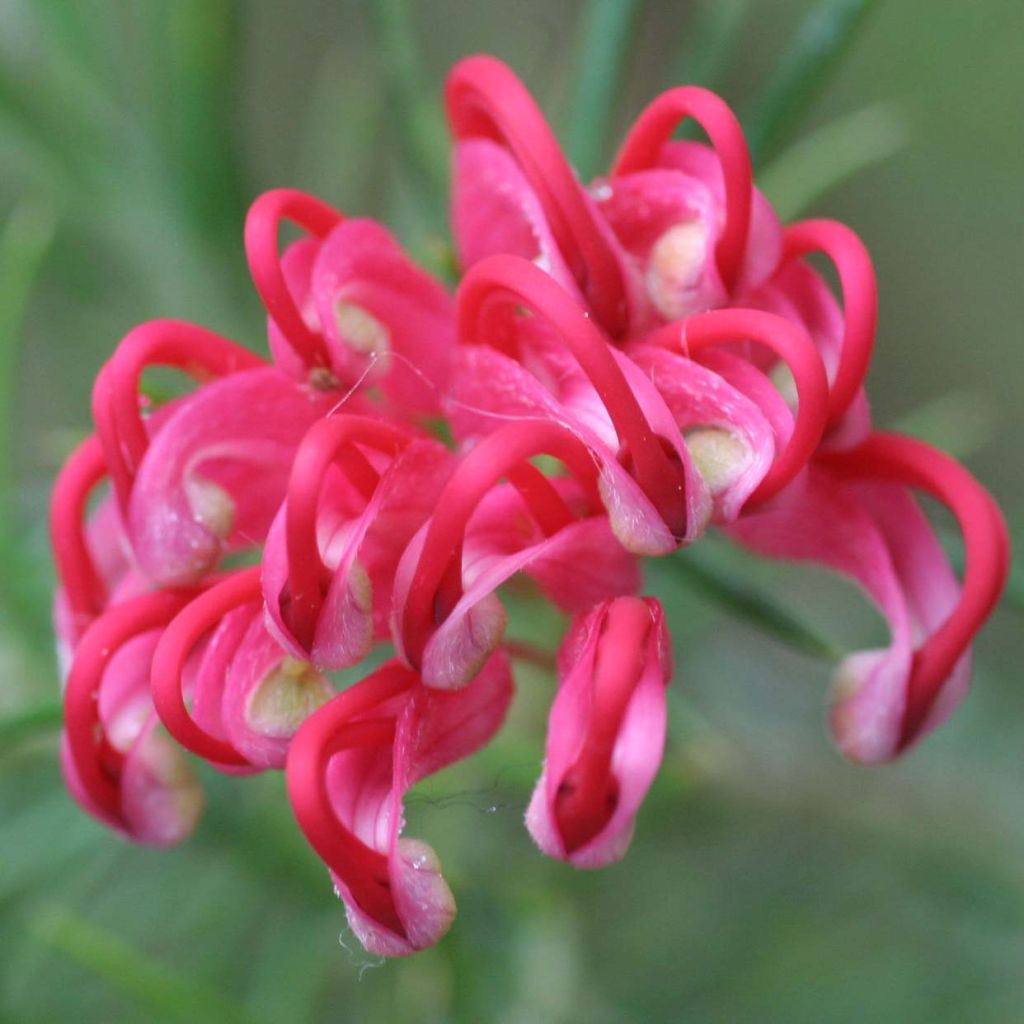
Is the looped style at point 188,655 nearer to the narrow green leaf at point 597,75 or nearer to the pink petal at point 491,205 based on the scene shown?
the pink petal at point 491,205

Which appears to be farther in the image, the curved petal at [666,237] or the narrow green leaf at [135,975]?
the narrow green leaf at [135,975]

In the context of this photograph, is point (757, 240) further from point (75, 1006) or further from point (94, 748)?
point (75, 1006)

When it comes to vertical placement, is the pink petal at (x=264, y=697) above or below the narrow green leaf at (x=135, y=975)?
above

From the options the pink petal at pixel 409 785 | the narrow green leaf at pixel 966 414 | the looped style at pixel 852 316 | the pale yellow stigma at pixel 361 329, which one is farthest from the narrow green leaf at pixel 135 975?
the narrow green leaf at pixel 966 414

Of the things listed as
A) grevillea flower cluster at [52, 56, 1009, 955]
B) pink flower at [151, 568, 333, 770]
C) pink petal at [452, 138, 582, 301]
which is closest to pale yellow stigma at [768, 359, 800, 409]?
grevillea flower cluster at [52, 56, 1009, 955]

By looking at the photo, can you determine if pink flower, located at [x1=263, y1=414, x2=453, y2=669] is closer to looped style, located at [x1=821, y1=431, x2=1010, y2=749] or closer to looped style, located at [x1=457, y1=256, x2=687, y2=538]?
looped style, located at [x1=457, y1=256, x2=687, y2=538]

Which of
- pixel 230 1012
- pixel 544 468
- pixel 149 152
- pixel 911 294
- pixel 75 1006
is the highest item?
pixel 149 152

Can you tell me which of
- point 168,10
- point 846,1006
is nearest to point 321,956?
point 846,1006
